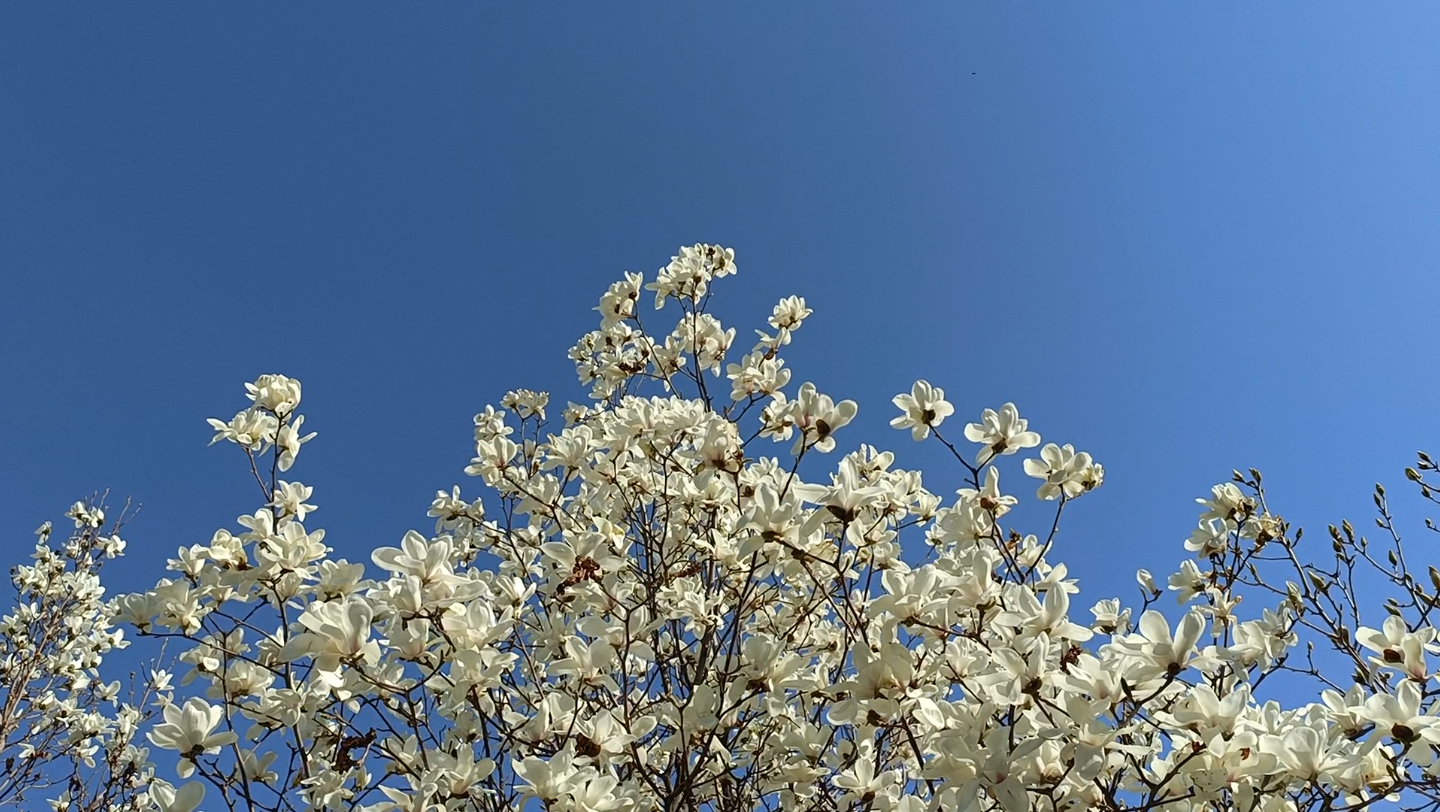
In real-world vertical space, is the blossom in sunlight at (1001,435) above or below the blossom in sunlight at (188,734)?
above

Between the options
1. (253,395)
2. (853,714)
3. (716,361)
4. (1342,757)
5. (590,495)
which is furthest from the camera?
(716,361)

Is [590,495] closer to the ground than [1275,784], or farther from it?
farther from it

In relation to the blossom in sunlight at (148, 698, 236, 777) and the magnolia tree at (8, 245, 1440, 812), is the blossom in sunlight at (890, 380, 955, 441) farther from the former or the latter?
the blossom in sunlight at (148, 698, 236, 777)

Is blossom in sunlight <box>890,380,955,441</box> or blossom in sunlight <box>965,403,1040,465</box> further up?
blossom in sunlight <box>890,380,955,441</box>

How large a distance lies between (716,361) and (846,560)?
145 centimetres

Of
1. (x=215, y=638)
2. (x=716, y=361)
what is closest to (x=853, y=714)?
(x=215, y=638)

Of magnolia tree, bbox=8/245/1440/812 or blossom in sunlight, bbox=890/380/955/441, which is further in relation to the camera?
blossom in sunlight, bbox=890/380/955/441

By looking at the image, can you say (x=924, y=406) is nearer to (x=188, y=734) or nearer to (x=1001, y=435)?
(x=1001, y=435)

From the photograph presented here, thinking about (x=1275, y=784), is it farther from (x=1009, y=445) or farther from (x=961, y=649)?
(x=1009, y=445)

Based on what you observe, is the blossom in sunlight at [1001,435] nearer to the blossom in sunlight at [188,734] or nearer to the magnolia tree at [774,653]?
the magnolia tree at [774,653]

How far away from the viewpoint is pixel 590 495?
3.04 metres

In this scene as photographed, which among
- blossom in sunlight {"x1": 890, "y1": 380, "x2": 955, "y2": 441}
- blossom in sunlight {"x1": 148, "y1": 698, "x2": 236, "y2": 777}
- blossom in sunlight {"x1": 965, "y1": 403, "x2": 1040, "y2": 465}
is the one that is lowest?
blossom in sunlight {"x1": 148, "y1": 698, "x2": 236, "y2": 777}

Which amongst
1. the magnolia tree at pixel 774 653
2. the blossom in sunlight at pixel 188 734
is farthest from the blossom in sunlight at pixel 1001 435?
the blossom in sunlight at pixel 188 734

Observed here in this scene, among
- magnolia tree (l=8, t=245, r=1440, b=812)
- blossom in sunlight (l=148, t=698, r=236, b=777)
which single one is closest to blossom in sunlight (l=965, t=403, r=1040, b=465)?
magnolia tree (l=8, t=245, r=1440, b=812)
